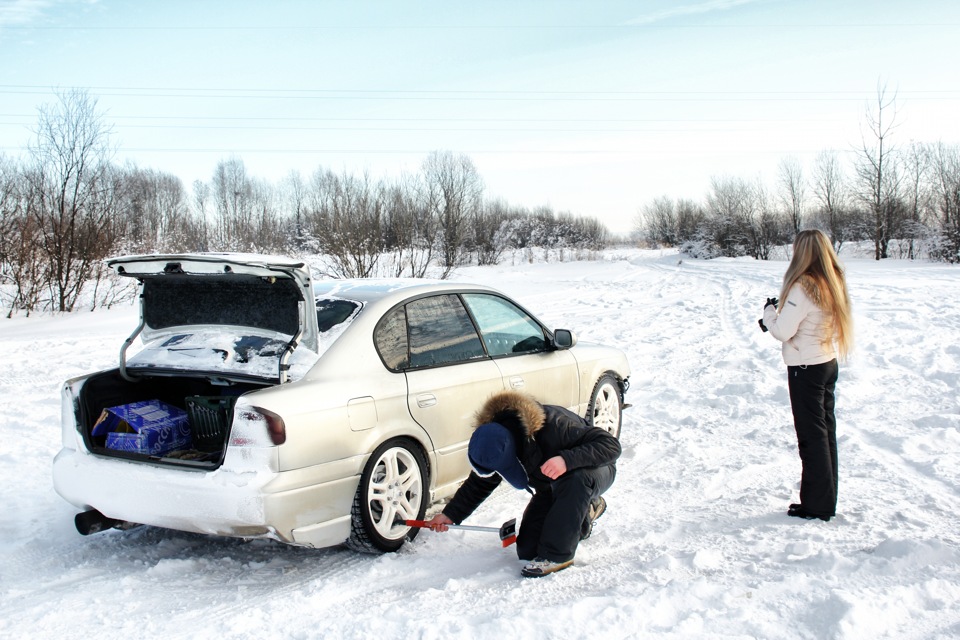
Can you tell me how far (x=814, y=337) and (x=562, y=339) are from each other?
70.6 inches

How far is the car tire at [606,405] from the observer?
19.6 feet

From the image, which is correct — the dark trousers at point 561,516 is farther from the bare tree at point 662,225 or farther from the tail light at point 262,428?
the bare tree at point 662,225

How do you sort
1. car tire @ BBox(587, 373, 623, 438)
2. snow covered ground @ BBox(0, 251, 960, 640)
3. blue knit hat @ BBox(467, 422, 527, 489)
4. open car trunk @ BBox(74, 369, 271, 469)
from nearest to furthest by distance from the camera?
snow covered ground @ BBox(0, 251, 960, 640)
blue knit hat @ BBox(467, 422, 527, 489)
open car trunk @ BBox(74, 369, 271, 469)
car tire @ BBox(587, 373, 623, 438)

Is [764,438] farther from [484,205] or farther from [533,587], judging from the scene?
[484,205]

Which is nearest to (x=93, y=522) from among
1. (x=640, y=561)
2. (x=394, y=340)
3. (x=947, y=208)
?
(x=394, y=340)

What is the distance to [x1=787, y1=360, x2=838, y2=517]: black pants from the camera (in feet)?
14.2

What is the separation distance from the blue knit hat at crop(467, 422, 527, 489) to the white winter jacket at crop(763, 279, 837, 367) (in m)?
1.91

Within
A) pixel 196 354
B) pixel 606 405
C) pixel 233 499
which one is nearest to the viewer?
pixel 233 499

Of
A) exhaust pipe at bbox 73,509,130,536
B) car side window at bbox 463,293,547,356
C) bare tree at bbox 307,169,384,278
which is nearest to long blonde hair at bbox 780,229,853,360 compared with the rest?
car side window at bbox 463,293,547,356

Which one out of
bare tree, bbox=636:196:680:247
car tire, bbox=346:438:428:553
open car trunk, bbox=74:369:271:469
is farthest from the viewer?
bare tree, bbox=636:196:680:247

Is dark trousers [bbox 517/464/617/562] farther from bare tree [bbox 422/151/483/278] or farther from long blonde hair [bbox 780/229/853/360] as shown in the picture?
bare tree [bbox 422/151/483/278]

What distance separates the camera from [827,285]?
445cm

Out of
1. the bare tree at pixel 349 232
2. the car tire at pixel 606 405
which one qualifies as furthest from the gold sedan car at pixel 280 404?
the bare tree at pixel 349 232

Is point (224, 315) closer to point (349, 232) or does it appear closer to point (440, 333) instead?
point (440, 333)
